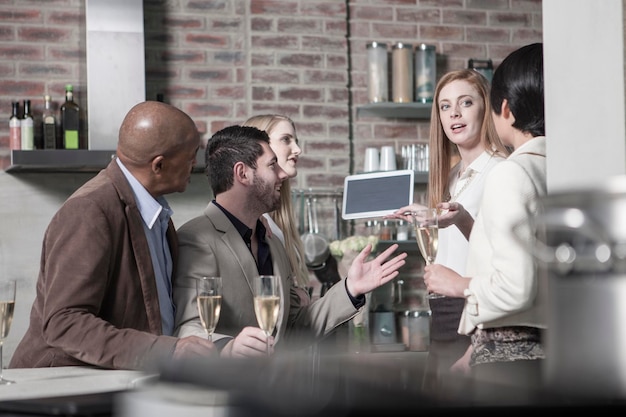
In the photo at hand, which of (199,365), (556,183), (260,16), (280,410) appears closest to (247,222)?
(556,183)

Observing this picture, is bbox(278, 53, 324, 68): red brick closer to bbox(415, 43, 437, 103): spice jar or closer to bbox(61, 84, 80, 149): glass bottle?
bbox(415, 43, 437, 103): spice jar

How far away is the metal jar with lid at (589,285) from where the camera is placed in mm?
579

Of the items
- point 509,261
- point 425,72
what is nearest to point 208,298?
point 509,261

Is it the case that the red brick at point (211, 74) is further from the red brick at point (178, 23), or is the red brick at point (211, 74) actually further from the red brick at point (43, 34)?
the red brick at point (43, 34)

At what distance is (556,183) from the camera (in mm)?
1425

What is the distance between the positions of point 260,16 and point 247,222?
92.2 inches

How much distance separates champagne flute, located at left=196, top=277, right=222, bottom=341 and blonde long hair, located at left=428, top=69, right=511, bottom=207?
133 cm

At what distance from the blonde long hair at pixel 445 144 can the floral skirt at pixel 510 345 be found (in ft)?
4.18

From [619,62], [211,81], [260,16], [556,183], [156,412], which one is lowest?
[156,412]

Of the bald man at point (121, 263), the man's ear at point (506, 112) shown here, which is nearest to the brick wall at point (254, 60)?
the bald man at point (121, 263)

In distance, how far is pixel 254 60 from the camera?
454 centimetres

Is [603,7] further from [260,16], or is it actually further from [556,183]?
[260,16]

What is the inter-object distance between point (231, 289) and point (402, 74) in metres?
2.67

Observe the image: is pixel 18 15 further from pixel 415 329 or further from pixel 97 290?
pixel 97 290
